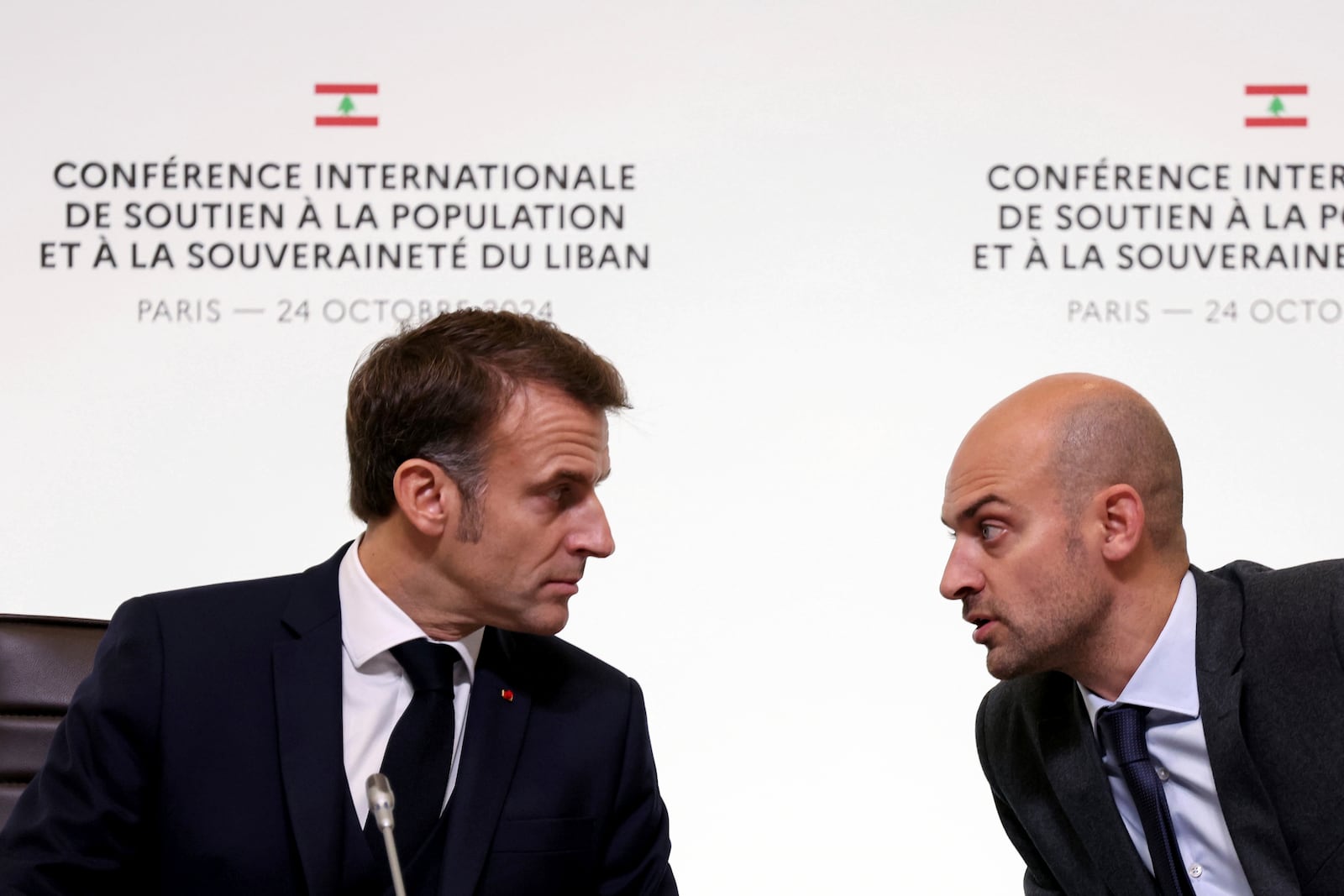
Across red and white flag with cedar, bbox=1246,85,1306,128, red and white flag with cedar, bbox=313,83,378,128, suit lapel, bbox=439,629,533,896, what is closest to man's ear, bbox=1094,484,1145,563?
suit lapel, bbox=439,629,533,896

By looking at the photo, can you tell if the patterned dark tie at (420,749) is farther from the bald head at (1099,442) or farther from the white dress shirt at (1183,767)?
the white dress shirt at (1183,767)

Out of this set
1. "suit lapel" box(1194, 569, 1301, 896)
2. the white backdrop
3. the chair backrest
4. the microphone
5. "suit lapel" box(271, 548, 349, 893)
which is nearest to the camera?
the microphone

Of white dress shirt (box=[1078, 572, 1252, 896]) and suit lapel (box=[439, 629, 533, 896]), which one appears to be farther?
white dress shirt (box=[1078, 572, 1252, 896])

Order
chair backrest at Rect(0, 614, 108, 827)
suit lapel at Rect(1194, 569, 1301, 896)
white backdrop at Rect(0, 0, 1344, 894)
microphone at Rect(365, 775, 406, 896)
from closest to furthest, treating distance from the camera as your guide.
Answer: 1. microphone at Rect(365, 775, 406, 896)
2. suit lapel at Rect(1194, 569, 1301, 896)
3. chair backrest at Rect(0, 614, 108, 827)
4. white backdrop at Rect(0, 0, 1344, 894)

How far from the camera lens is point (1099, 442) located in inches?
88.8

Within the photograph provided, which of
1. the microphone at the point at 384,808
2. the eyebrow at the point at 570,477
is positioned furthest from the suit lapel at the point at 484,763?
the microphone at the point at 384,808

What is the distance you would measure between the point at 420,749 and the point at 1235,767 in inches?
46.5

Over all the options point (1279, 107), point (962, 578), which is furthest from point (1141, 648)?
point (1279, 107)

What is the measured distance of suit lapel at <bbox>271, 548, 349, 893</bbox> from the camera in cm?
199

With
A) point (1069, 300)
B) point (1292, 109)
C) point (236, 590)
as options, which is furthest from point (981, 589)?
point (1292, 109)

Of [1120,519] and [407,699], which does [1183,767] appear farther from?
[407,699]

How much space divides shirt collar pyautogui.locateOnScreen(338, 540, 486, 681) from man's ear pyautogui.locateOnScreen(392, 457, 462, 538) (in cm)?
12

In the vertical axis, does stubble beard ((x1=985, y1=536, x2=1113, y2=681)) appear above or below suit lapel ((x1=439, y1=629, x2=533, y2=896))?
above

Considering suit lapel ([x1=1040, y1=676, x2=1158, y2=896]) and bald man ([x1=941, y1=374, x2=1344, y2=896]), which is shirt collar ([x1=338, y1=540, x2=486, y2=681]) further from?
suit lapel ([x1=1040, y1=676, x2=1158, y2=896])
